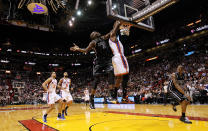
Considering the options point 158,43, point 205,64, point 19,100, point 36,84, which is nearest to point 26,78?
point 36,84

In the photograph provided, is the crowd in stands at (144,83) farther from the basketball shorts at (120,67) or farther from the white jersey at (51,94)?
the white jersey at (51,94)

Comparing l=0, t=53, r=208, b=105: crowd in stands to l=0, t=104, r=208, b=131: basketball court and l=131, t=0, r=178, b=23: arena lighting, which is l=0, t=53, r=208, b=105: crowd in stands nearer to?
l=0, t=104, r=208, b=131: basketball court

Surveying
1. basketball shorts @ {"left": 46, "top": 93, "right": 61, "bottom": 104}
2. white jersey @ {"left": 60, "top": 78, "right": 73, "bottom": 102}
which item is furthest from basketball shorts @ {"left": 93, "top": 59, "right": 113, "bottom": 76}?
white jersey @ {"left": 60, "top": 78, "right": 73, "bottom": 102}

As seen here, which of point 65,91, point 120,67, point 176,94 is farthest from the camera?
point 65,91

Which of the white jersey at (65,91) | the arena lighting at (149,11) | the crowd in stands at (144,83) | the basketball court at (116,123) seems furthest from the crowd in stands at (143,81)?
the white jersey at (65,91)

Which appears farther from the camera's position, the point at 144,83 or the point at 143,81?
the point at 143,81

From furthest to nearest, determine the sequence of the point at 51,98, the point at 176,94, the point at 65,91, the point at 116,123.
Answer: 1. the point at 65,91
2. the point at 51,98
3. the point at 116,123
4. the point at 176,94

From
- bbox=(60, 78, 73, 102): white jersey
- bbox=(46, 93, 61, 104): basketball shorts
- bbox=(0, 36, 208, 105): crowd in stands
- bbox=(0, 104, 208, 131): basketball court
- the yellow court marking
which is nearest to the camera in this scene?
the yellow court marking

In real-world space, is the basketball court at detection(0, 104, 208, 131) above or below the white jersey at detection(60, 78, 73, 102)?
below

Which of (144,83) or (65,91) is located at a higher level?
(144,83)

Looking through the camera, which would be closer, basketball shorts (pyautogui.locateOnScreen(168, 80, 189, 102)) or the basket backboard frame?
the basket backboard frame

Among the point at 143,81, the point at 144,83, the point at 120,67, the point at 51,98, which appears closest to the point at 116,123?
the point at 120,67

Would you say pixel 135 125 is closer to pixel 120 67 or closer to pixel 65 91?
pixel 120 67

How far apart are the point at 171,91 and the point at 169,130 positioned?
1542mm
